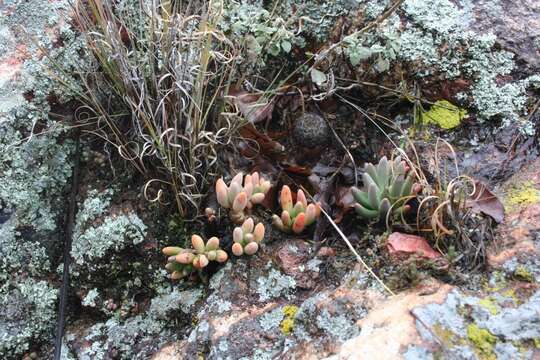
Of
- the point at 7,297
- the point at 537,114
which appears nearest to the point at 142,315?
the point at 7,297

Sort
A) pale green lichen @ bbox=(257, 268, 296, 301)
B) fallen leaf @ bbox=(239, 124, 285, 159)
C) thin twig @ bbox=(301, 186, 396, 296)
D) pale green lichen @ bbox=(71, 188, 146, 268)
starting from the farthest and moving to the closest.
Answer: fallen leaf @ bbox=(239, 124, 285, 159)
pale green lichen @ bbox=(71, 188, 146, 268)
pale green lichen @ bbox=(257, 268, 296, 301)
thin twig @ bbox=(301, 186, 396, 296)

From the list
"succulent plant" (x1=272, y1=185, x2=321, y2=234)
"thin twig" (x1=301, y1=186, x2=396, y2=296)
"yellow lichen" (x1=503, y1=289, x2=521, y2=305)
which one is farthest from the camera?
"succulent plant" (x1=272, y1=185, x2=321, y2=234)

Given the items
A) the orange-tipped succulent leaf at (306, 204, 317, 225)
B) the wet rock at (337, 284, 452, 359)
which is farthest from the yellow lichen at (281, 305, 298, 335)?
the orange-tipped succulent leaf at (306, 204, 317, 225)

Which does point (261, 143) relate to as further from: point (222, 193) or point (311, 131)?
point (222, 193)

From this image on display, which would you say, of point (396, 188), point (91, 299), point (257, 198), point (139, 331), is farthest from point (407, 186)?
point (91, 299)

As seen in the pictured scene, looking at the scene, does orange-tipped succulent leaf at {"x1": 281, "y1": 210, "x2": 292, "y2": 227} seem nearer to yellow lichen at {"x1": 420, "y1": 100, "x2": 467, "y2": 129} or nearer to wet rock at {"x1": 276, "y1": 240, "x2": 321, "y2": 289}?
wet rock at {"x1": 276, "y1": 240, "x2": 321, "y2": 289}

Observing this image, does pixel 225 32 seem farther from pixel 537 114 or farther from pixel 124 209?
pixel 537 114
